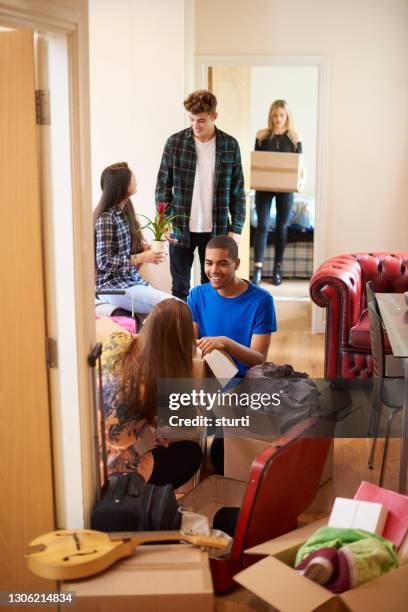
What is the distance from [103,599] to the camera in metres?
2.02

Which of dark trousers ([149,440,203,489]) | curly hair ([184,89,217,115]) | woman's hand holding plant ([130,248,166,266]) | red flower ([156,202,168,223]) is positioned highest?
curly hair ([184,89,217,115])

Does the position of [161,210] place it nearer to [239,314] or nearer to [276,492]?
[239,314]

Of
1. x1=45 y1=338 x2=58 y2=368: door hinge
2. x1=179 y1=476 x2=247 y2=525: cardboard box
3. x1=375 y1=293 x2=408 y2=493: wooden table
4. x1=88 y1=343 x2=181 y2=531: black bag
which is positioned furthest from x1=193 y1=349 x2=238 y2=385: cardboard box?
x1=45 y1=338 x2=58 y2=368: door hinge

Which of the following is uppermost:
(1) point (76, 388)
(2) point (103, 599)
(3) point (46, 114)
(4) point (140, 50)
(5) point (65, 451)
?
(4) point (140, 50)

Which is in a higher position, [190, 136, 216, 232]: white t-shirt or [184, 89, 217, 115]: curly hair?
[184, 89, 217, 115]: curly hair

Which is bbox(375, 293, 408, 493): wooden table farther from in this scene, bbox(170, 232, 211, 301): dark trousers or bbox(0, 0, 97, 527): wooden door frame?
bbox(170, 232, 211, 301): dark trousers

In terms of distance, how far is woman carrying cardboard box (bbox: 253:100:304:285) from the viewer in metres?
7.49

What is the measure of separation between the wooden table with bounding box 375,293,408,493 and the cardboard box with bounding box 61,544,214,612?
51.9 inches

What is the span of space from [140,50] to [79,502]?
421 centimetres

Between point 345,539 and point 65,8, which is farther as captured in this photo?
point 345,539

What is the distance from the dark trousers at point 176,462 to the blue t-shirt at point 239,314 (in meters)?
0.76

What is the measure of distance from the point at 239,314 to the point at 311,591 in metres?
1.82

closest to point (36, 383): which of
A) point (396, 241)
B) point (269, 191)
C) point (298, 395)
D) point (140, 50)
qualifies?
point (298, 395)

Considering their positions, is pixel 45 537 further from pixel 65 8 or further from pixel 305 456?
pixel 65 8
